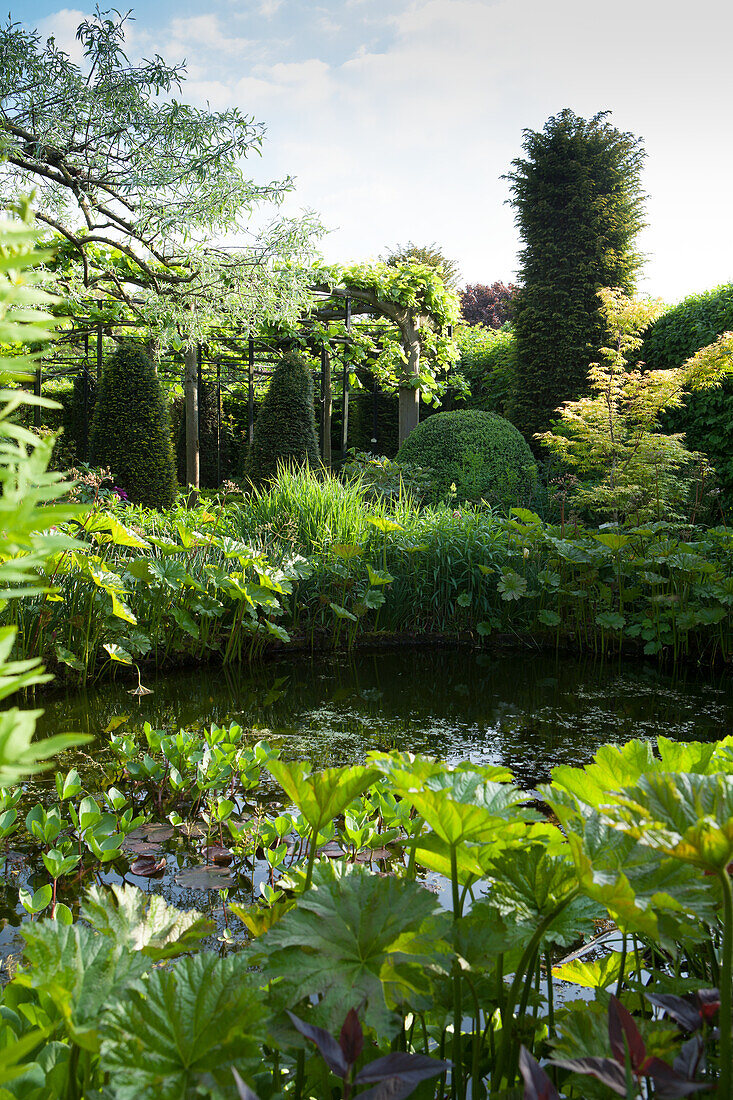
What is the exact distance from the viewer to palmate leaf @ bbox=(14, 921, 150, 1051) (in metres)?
0.63

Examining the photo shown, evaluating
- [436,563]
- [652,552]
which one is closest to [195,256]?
[436,563]

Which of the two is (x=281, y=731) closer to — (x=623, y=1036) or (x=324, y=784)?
(x=324, y=784)

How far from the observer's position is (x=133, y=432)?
29.0ft

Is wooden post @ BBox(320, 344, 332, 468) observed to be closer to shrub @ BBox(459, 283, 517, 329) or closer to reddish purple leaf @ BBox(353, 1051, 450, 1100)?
reddish purple leaf @ BBox(353, 1051, 450, 1100)

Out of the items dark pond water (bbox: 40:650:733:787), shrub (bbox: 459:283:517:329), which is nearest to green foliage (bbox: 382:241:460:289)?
shrub (bbox: 459:283:517:329)

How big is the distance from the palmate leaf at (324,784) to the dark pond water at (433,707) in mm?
1975

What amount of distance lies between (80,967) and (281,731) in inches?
99.3

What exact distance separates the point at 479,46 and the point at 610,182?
5.52 m

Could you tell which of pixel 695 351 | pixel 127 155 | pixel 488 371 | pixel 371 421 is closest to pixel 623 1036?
pixel 127 155

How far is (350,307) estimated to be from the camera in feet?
38.1

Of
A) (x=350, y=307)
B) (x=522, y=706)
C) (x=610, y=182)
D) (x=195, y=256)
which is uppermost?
(x=610, y=182)

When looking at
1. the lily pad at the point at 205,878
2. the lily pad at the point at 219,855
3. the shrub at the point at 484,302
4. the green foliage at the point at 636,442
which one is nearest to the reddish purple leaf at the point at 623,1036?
the lily pad at the point at 205,878

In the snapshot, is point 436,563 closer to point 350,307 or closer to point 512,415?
point 512,415

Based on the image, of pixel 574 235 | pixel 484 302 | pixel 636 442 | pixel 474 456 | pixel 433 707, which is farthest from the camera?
pixel 484 302
